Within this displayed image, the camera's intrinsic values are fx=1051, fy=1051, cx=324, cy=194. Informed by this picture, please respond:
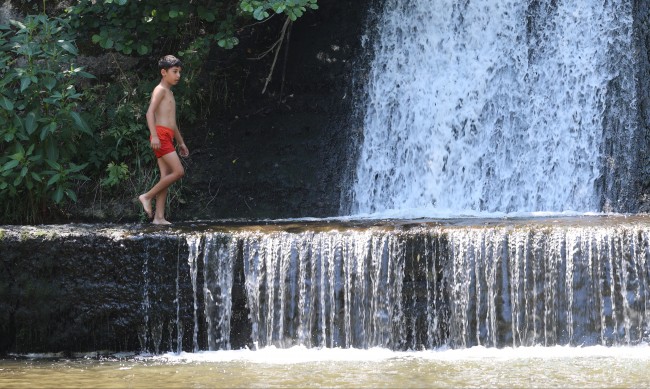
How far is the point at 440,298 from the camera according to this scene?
8695 mm

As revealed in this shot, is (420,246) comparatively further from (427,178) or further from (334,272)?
(427,178)

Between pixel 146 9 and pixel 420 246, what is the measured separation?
502 cm

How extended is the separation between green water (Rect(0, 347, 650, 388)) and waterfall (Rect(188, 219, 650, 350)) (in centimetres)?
21

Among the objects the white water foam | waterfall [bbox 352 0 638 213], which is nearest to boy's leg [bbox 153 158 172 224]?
the white water foam

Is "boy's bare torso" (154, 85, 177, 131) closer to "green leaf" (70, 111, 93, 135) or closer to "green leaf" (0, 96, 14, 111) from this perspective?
"green leaf" (70, 111, 93, 135)

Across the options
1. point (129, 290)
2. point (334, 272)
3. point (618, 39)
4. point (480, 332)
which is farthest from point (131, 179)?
point (618, 39)

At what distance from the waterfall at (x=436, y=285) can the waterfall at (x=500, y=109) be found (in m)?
2.72

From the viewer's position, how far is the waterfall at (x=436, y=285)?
8.48 meters

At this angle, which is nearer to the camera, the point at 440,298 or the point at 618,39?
the point at 440,298

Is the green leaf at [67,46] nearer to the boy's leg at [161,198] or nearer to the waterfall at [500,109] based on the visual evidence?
the boy's leg at [161,198]

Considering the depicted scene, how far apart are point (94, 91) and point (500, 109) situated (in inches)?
193

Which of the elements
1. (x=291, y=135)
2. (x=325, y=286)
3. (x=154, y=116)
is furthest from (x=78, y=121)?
(x=325, y=286)

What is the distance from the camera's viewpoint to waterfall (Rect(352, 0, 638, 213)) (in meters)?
11.8

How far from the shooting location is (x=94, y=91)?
42.0ft
